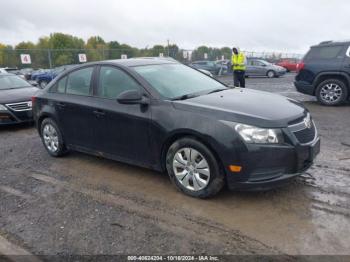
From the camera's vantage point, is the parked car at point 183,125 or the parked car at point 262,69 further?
the parked car at point 262,69

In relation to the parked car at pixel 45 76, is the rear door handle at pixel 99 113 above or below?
above

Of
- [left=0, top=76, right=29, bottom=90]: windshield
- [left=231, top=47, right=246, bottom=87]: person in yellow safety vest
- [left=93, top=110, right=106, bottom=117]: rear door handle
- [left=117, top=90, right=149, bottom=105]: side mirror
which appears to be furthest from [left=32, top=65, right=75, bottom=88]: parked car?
[left=117, top=90, right=149, bottom=105]: side mirror

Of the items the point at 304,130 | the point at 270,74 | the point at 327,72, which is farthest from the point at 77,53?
the point at 304,130

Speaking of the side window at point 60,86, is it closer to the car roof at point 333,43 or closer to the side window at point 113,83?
the side window at point 113,83

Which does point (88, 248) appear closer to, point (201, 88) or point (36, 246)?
point (36, 246)

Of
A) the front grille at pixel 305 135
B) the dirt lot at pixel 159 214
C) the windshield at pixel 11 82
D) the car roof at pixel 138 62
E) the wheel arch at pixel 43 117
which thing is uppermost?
the car roof at pixel 138 62

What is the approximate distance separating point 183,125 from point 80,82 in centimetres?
218

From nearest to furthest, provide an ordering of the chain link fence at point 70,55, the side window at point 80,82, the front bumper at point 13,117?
the side window at point 80,82
the front bumper at point 13,117
the chain link fence at point 70,55

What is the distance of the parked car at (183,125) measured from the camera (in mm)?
3416

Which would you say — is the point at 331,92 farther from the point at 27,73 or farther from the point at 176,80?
the point at 27,73

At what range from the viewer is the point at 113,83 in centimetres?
456

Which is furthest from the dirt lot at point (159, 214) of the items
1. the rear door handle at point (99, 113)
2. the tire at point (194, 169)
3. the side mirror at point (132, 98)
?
the side mirror at point (132, 98)

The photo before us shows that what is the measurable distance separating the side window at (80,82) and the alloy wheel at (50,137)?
79 cm

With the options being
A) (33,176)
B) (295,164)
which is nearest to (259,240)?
(295,164)
